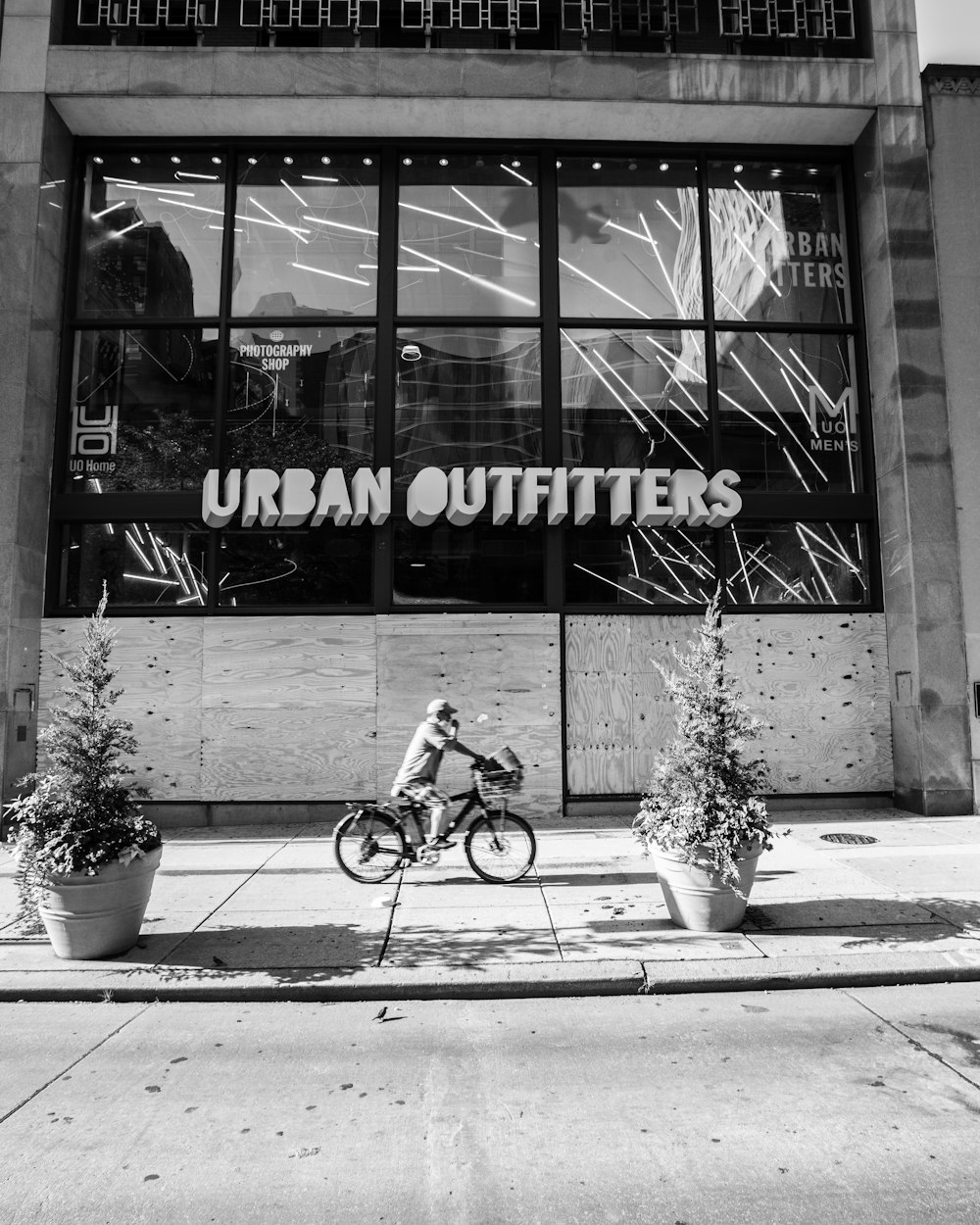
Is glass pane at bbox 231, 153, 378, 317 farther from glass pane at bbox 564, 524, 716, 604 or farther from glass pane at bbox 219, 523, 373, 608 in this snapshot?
glass pane at bbox 564, 524, 716, 604

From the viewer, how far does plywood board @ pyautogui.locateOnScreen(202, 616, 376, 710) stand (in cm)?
1155

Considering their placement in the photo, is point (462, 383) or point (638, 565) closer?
point (638, 565)

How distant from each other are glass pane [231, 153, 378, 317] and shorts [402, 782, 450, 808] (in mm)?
7436

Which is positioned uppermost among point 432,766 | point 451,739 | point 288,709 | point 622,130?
point 622,130

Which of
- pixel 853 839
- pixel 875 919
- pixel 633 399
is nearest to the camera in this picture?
pixel 875 919

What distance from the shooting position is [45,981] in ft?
18.9

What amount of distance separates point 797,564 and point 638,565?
2367 millimetres

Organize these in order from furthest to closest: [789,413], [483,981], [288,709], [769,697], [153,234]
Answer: [153,234] → [789,413] → [769,697] → [288,709] → [483,981]

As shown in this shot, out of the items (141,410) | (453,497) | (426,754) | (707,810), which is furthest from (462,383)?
(707,810)

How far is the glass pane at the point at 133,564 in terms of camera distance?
11.9 m

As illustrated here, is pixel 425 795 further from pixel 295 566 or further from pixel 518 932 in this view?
pixel 295 566

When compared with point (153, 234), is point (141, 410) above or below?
below

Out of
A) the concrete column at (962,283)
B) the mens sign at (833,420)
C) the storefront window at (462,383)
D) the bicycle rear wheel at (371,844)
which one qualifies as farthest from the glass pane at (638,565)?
the bicycle rear wheel at (371,844)

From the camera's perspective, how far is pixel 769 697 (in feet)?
38.8
